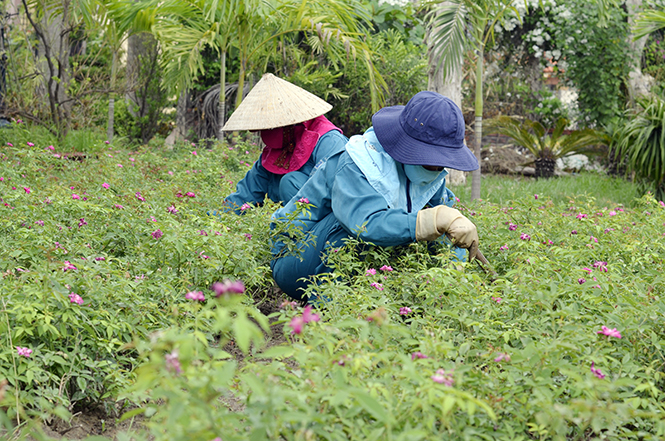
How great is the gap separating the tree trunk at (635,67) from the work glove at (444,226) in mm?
9399

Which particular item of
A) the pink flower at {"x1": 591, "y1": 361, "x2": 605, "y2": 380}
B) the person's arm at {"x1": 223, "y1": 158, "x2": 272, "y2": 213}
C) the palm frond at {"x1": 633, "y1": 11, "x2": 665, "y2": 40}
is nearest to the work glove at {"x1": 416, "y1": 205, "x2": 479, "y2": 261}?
the pink flower at {"x1": 591, "y1": 361, "x2": 605, "y2": 380}

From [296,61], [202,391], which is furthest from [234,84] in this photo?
[202,391]

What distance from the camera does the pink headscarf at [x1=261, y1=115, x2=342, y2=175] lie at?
144 inches

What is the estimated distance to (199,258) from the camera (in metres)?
2.71

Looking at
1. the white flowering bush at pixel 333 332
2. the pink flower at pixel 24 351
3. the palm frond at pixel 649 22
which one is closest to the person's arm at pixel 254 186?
the white flowering bush at pixel 333 332

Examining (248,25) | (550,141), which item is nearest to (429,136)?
(248,25)

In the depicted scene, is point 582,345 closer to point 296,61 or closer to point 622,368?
point 622,368

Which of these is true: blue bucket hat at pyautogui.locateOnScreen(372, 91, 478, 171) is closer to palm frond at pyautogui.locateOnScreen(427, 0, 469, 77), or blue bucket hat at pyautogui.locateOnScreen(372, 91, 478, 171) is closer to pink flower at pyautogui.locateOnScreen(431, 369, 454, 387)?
pink flower at pyautogui.locateOnScreen(431, 369, 454, 387)

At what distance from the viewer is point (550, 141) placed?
10.4 metres

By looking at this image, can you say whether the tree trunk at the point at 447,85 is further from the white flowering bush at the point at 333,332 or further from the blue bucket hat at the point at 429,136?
the blue bucket hat at the point at 429,136

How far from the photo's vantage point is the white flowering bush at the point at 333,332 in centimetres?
133

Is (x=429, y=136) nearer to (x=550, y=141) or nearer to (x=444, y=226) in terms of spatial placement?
(x=444, y=226)

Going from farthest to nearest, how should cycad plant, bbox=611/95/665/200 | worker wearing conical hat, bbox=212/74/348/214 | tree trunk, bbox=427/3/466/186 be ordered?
tree trunk, bbox=427/3/466/186 < cycad plant, bbox=611/95/665/200 < worker wearing conical hat, bbox=212/74/348/214

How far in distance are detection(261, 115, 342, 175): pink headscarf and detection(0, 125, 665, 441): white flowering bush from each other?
15.7 inches
